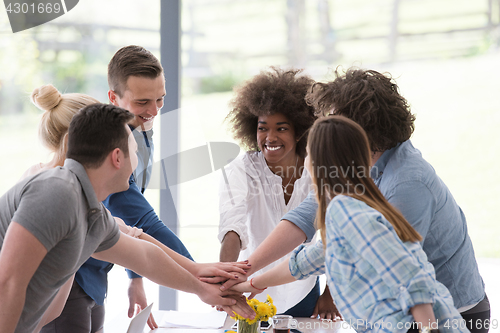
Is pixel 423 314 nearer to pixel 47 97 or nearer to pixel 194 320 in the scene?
pixel 194 320

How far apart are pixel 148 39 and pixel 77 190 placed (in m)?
2.71

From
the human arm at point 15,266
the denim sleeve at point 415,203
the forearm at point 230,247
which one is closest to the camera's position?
the human arm at point 15,266

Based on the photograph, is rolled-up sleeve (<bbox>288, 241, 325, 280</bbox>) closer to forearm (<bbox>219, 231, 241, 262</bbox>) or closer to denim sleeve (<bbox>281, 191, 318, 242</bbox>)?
denim sleeve (<bbox>281, 191, 318, 242</bbox>)

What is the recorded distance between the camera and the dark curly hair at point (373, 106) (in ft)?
4.98

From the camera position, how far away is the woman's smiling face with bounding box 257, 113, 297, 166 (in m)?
2.28

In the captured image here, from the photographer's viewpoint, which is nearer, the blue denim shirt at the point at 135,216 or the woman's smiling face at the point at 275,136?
the blue denim shirt at the point at 135,216

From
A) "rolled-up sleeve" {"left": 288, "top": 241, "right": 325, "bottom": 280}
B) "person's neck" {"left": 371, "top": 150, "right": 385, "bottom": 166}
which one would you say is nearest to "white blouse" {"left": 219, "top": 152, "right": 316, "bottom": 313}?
"rolled-up sleeve" {"left": 288, "top": 241, "right": 325, "bottom": 280}

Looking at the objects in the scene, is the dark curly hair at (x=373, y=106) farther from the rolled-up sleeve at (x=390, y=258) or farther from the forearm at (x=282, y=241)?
the forearm at (x=282, y=241)

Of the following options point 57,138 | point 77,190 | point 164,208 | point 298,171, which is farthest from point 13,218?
point 164,208

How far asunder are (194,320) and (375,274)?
959mm

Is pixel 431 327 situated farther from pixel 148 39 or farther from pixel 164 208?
pixel 148 39

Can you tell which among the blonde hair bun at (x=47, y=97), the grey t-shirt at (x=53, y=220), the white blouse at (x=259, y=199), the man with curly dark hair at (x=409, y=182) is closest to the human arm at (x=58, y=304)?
the grey t-shirt at (x=53, y=220)

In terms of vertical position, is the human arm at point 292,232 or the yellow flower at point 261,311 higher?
the human arm at point 292,232

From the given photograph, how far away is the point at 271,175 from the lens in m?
2.34
